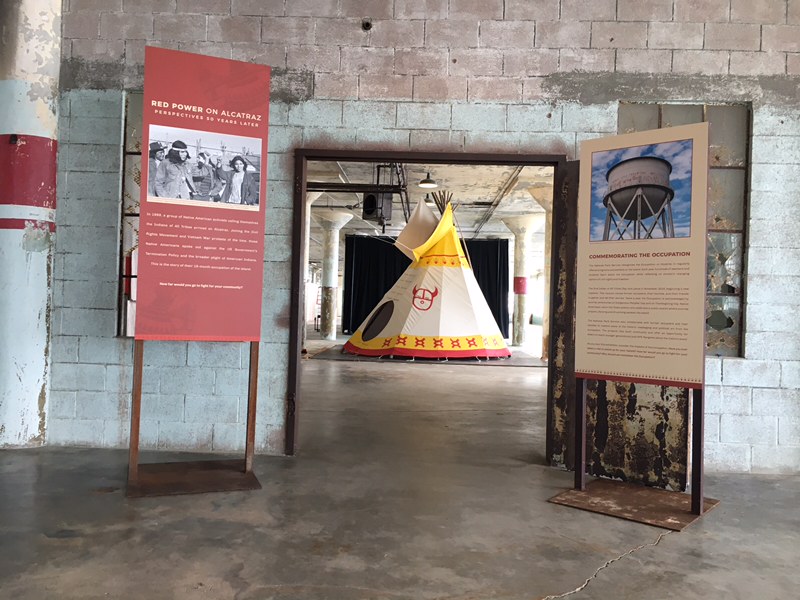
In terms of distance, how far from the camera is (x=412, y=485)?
135 inches

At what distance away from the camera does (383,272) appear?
19.9 meters

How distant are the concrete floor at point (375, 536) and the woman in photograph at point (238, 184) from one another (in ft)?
4.88

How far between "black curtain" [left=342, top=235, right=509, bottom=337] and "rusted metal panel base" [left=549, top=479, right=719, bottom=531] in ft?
53.1

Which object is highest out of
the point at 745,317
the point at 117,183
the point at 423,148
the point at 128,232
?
the point at 423,148

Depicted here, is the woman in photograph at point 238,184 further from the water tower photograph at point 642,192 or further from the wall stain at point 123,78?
the water tower photograph at point 642,192

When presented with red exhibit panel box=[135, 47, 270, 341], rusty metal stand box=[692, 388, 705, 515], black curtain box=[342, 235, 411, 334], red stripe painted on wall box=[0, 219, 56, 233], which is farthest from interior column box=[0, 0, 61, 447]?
black curtain box=[342, 235, 411, 334]

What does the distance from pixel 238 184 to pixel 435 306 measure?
7096 mm

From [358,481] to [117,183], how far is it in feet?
7.78

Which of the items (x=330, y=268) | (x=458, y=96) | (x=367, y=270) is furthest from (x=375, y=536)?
(x=367, y=270)

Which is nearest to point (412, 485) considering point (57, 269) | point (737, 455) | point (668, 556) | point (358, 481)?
point (358, 481)

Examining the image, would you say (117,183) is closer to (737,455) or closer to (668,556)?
(668,556)

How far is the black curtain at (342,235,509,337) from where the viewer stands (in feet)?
64.2

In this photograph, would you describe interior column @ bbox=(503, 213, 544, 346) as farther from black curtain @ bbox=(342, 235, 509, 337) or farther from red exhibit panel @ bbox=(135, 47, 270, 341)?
red exhibit panel @ bbox=(135, 47, 270, 341)

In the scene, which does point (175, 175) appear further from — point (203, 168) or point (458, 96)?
point (458, 96)
